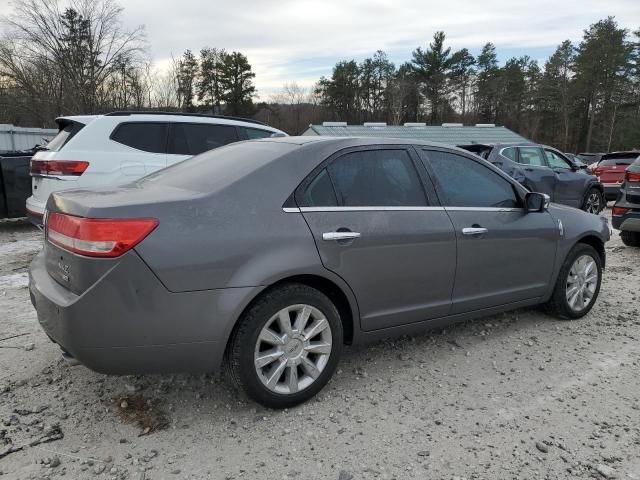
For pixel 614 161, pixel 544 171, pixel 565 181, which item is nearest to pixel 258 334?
pixel 544 171

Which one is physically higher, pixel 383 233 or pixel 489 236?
pixel 383 233

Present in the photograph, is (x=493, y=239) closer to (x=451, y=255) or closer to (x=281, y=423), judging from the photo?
(x=451, y=255)

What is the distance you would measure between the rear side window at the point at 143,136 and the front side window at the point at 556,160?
8655mm

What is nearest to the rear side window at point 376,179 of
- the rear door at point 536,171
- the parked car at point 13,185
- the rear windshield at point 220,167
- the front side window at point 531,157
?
the rear windshield at point 220,167

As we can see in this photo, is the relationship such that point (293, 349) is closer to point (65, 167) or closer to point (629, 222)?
point (65, 167)

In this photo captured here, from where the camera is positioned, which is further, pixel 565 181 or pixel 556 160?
pixel 556 160

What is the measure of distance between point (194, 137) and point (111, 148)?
1155 mm

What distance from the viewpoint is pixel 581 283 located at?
14.5 feet

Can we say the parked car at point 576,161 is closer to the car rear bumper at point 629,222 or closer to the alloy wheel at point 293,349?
the car rear bumper at point 629,222

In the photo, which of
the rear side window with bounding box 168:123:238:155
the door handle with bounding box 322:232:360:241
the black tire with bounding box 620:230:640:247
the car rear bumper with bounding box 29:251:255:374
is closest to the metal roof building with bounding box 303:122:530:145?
the black tire with bounding box 620:230:640:247

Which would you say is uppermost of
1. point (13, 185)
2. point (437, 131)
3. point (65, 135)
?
point (437, 131)

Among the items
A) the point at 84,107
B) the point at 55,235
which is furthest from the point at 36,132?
the point at 55,235

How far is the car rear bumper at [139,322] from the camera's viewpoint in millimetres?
2336

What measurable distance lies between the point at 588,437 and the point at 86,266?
8.94ft
